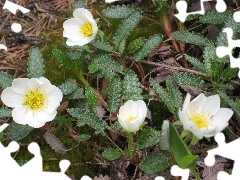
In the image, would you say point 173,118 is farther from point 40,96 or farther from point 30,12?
point 30,12

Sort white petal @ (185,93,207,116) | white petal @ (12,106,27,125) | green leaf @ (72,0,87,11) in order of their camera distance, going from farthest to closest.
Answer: green leaf @ (72,0,87,11)
white petal @ (12,106,27,125)
white petal @ (185,93,207,116)

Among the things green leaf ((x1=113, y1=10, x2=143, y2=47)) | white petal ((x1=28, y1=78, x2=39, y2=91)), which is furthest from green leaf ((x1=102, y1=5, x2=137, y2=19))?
white petal ((x1=28, y1=78, x2=39, y2=91))

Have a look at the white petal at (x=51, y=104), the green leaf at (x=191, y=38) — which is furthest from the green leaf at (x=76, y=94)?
the green leaf at (x=191, y=38)

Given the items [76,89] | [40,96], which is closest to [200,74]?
[76,89]

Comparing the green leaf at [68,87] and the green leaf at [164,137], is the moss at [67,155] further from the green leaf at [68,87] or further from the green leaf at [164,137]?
the green leaf at [164,137]

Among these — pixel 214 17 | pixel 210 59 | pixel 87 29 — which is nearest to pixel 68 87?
pixel 87 29
